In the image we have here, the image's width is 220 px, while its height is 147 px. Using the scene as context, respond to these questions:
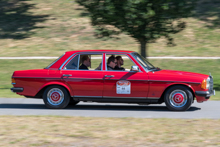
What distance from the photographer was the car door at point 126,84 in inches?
355

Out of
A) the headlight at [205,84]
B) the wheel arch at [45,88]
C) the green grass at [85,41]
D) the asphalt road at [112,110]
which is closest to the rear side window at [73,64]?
the wheel arch at [45,88]

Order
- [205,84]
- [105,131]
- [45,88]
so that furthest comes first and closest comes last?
[45,88]
[205,84]
[105,131]

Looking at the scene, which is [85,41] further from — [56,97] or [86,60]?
[56,97]

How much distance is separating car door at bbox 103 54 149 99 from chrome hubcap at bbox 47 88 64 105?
1145mm

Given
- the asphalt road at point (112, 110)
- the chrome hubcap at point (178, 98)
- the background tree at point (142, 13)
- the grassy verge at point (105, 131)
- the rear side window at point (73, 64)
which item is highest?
the background tree at point (142, 13)

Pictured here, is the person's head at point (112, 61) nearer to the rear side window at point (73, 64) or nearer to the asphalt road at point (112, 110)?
the rear side window at point (73, 64)

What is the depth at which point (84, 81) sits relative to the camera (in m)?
9.22

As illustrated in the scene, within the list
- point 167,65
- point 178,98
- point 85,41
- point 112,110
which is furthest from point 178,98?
point 85,41

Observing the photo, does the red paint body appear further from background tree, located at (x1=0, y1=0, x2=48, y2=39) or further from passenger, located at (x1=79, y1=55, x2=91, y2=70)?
background tree, located at (x1=0, y1=0, x2=48, y2=39)

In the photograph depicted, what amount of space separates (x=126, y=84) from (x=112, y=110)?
2.60 feet

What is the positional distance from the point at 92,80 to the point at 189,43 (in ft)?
56.3

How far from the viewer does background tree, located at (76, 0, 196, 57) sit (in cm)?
1341

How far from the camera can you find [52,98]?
9414 millimetres

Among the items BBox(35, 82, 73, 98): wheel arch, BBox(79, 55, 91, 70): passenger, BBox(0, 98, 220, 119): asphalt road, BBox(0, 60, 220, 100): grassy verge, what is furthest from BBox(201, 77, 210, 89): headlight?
BBox(0, 60, 220, 100): grassy verge
